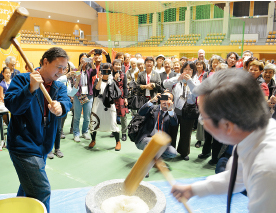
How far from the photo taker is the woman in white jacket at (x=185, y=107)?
3734 millimetres

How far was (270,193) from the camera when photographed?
80 centimetres

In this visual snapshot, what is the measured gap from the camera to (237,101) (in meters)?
0.85

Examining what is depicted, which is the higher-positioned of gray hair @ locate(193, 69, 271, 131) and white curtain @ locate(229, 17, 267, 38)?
white curtain @ locate(229, 17, 267, 38)

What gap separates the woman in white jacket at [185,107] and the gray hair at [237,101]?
110 inches

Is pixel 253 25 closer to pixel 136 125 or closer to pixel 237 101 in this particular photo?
pixel 136 125

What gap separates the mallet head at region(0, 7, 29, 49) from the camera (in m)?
1.49

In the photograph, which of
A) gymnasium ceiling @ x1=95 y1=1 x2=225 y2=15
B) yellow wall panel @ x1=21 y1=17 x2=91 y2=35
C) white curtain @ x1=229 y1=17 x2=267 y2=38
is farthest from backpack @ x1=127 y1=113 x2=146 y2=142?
A: yellow wall panel @ x1=21 y1=17 x2=91 y2=35

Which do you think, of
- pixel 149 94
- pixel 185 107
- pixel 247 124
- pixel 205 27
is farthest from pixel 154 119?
pixel 205 27

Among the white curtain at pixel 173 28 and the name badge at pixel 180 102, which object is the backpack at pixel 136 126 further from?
the white curtain at pixel 173 28

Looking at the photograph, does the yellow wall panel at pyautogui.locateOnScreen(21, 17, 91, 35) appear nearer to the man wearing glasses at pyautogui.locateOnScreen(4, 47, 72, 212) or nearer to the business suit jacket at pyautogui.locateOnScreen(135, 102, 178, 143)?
the business suit jacket at pyautogui.locateOnScreen(135, 102, 178, 143)

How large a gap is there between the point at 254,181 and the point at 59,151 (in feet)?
12.2

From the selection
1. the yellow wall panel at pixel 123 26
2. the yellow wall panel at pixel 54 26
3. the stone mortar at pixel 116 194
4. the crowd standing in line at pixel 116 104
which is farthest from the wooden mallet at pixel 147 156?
the yellow wall panel at pixel 54 26

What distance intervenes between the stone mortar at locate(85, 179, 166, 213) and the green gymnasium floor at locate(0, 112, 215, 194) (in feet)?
4.30

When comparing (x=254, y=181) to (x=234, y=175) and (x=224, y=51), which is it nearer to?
(x=234, y=175)
